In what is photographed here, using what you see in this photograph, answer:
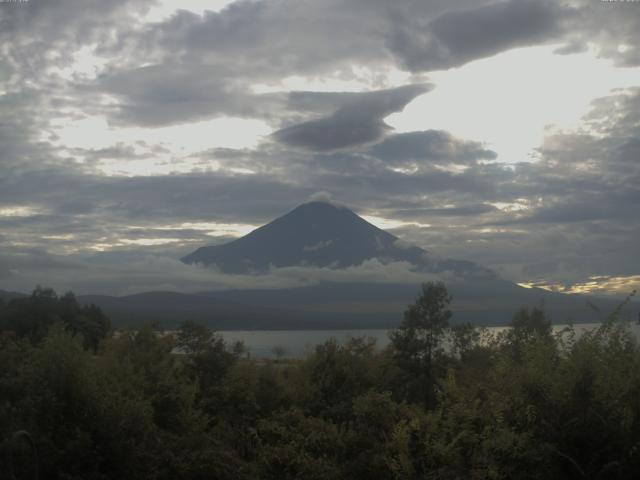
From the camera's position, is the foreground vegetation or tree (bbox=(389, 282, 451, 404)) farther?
tree (bbox=(389, 282, 451, 404))

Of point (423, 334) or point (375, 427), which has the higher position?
point (423, 334)

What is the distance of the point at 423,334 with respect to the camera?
25.0 m

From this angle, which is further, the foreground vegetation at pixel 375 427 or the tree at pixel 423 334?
the tree at pixel 423 334

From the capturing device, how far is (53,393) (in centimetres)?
1080

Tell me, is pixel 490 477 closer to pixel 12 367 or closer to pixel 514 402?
pixel 514 402

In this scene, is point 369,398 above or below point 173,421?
above

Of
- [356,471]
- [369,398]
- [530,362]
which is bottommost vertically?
[356,471]

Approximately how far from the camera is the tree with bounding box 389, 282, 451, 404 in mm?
23594

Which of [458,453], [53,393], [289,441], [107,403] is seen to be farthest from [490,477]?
[53,393]

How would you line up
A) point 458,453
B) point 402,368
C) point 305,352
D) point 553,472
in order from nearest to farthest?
point 553,472, point 458,453, point 305,352, point 402,368

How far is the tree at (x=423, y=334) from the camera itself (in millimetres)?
23594

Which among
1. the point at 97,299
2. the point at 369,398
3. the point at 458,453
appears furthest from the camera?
the point at 97,299

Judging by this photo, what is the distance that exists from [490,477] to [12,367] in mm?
10138

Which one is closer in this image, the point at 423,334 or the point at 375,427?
the point at 375,427
